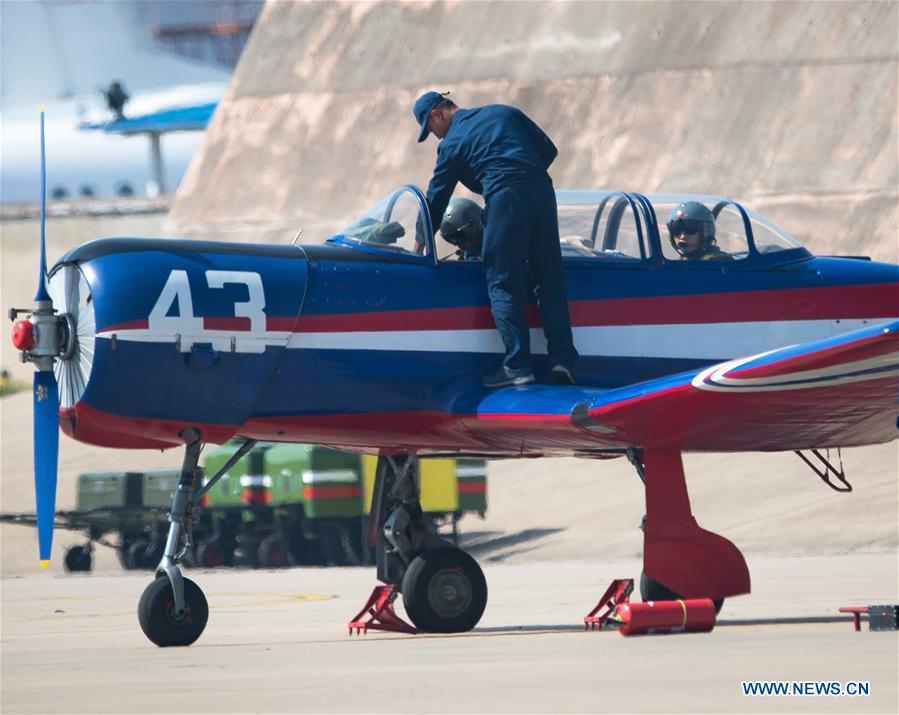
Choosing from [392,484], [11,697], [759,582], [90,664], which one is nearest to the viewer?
[11,697]

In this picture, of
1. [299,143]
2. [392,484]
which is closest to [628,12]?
[299,143]

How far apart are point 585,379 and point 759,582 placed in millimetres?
5562

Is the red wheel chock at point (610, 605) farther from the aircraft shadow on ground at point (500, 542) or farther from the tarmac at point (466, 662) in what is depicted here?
the aircraft shadow on ground at point (500, 542)

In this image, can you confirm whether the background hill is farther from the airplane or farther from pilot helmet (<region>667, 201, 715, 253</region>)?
the airplane

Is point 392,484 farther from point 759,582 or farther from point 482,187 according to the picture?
point 759,582

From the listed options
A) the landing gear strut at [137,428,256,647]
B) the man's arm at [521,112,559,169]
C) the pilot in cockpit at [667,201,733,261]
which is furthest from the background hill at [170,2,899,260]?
the landing gear strut at [137,428,256,647]

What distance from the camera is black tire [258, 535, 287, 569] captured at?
27.4 m

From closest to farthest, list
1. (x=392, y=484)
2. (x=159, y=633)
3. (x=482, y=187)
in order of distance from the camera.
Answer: (x=159, y=633) → (x=482, y=187) → (x=392, y=484)

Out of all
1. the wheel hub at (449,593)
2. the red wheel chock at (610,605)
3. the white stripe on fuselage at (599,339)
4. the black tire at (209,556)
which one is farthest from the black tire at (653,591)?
the black tire at (209,556)

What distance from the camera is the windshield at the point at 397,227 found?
36.4 feet

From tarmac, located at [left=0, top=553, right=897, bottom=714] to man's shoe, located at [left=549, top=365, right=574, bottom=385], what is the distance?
1.69 metres

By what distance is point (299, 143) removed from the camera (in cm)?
5372

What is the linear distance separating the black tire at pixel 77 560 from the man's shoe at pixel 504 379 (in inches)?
712

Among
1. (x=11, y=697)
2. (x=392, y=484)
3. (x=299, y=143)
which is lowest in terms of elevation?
(x=11, y=697)
